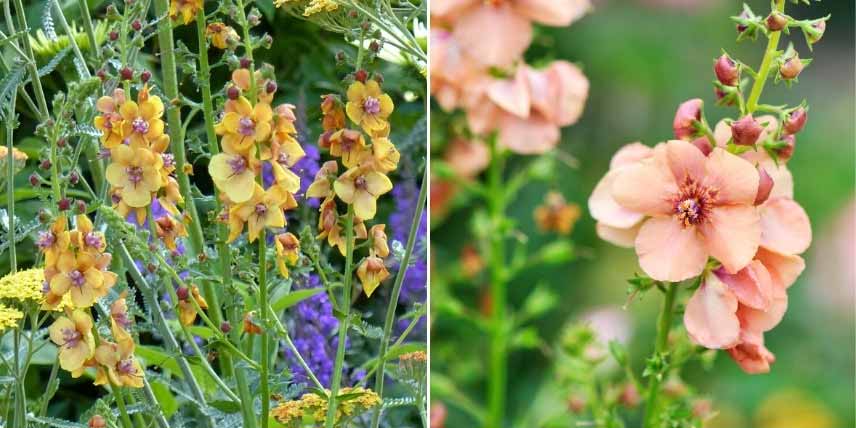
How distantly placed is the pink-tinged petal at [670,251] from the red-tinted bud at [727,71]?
0.25ft

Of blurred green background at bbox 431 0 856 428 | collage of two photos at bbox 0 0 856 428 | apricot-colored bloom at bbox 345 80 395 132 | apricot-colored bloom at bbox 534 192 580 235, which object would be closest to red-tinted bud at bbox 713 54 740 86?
collage of two photos at bbox 0 0 856 428

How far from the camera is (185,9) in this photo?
748 millimetres

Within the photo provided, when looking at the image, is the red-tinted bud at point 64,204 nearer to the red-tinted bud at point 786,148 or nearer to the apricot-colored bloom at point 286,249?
the apricot-colored bloom at point 286,249

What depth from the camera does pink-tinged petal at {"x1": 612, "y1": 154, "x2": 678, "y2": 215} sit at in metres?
0.63

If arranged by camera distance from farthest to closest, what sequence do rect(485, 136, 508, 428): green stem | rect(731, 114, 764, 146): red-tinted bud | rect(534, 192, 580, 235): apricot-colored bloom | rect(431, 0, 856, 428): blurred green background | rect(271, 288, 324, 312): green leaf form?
rect(431, 0, 856, 428): blurred green background < rect(534, 192, 580, 235): apricot-colored bloom < rect(485, 136, 508, 428): green stem < rect(271, 288, 324, 312): green leaf < rect(731, 114, 764, 146): red-tinted bud

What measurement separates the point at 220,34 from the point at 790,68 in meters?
0.32

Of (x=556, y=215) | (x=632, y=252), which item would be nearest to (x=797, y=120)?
(x=556, y=215)

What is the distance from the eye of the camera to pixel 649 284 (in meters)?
0.64

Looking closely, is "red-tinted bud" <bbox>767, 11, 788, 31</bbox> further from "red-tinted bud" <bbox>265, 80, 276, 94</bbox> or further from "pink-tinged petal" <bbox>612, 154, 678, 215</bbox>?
"red-tinted bud" <bbox>265, 80, 276, 94</bbox>

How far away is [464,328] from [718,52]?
54cm

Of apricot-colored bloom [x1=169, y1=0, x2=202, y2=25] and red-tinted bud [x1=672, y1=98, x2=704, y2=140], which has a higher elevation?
apricot-colored bloom [x1=169, y1=0, x2=202, y2=25]

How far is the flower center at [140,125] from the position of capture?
70 centimetres

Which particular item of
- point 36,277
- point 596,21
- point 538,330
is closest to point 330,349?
point 36,277

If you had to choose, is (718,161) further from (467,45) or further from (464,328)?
(464,328)
